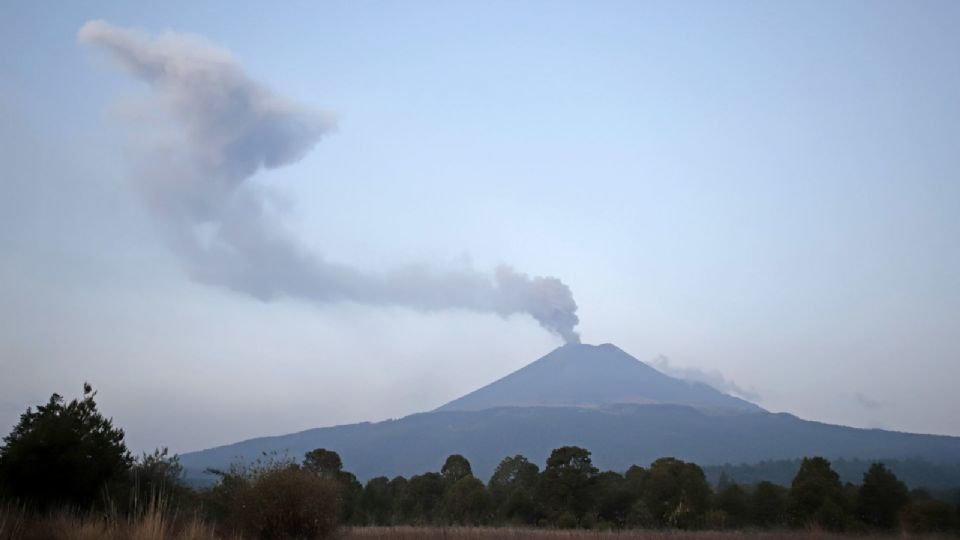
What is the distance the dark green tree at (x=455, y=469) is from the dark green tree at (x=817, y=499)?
62.2ft

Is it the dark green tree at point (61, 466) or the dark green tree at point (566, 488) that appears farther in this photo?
the dark green tree at point (566, 488)

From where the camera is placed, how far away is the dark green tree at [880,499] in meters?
32.2

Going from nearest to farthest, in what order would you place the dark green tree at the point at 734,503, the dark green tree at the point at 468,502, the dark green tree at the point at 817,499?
the dark green tree at the point at 817,499 → the dark green tree at the point at 468,502 → the dark green tree at the point at 734,503

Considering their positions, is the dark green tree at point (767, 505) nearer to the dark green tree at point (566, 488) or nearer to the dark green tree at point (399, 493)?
the dark green tree at point (566, 488)

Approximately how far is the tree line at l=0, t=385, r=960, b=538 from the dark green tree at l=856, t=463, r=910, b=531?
0.21ft

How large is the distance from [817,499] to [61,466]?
106 ft

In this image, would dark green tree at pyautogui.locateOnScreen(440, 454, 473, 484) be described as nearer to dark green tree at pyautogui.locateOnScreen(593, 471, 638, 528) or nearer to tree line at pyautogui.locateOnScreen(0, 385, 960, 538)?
tree line at pyautogui.locateOnScreen(0, 385, 960, 538)

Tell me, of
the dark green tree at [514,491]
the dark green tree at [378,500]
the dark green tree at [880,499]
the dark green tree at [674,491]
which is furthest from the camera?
the dark green tree at [378,500]

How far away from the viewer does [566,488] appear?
39.0 m

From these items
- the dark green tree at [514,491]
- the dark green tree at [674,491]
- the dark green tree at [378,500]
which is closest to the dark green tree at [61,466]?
the dark green tree at [514,491]

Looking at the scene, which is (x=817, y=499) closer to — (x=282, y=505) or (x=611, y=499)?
(x=611, y=499)

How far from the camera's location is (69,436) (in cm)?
1432

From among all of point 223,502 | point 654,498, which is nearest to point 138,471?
point 223,502

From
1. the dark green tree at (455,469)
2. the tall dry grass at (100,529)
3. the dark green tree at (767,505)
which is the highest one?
the tall dry grass at (100,529)
